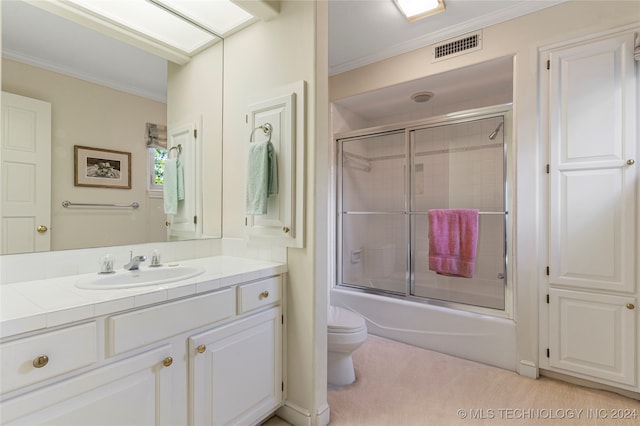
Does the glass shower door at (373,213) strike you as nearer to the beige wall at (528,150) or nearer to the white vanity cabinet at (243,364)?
the beige wall at (528,150)

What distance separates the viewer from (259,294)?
156 cm

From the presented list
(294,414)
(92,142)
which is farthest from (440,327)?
(92,142)

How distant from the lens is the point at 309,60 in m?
1.63

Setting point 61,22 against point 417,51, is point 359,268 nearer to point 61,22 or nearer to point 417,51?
point 417,51

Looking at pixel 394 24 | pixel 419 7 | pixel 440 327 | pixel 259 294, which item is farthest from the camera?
pixel 440 327

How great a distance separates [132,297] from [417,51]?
2672 millimetres

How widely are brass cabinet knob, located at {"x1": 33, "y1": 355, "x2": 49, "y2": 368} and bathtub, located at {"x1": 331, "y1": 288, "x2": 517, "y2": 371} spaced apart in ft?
7.88

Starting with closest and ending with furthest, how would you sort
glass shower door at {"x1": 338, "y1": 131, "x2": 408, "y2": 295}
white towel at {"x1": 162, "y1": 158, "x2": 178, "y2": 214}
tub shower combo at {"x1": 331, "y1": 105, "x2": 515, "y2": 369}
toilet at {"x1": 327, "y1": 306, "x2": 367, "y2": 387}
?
white towel at {"x1": 162, "y1": 158, "x2": 178, "y2": 214}, toilet at {"x1": 327, "y1": 306, "x2": 367, "y2": 387}, tub shower combo at {"x1": 331, "y1": 105, "x2": 515, "y2": 369}, glass shower door at {"x1": 338, "y1": 131, "x2": 408, "y2": 295}

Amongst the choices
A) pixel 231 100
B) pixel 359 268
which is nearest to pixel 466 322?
pixel 359 268

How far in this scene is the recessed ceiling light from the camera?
3.00m

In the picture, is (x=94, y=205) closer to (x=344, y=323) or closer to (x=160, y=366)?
(x=160, y=366)

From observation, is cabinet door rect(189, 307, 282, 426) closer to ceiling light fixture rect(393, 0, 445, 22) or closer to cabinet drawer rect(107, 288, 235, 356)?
cabinet drawer rect(107, 288, 235, 356)

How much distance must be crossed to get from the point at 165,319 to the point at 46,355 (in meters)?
0.35

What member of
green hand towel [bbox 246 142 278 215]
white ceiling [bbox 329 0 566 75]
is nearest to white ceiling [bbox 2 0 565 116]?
white ceiling [bbox 329 0 566 75]
